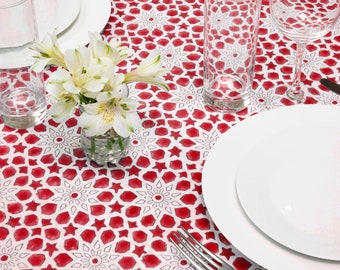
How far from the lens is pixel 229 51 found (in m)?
1.22

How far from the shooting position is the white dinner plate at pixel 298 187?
960mm

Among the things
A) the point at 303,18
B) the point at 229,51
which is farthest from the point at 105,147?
the point at 303,18

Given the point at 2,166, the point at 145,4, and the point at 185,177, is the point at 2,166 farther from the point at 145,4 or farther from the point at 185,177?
the point at 145,4

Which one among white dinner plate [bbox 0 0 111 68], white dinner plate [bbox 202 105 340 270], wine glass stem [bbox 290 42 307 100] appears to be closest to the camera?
white dinner plate [bbox 202 105 340 270]

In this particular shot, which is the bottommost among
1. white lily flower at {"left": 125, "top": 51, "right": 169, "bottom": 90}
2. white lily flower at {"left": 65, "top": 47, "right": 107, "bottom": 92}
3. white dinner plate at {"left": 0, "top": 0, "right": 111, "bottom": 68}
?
white dinner plate at {"left": 0, "top": 0, "right": 111, "bottom": 68}

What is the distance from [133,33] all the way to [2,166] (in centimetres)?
42

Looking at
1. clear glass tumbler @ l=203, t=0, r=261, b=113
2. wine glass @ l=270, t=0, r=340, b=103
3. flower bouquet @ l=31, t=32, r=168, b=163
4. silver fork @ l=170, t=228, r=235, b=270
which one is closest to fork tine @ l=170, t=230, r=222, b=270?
silver fork @ l=170, t=228, r=235, b=270

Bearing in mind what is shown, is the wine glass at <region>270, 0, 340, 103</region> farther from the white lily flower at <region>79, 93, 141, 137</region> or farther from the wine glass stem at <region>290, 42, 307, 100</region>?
the white lily flower at <region>79, 93, 141, 137</region>

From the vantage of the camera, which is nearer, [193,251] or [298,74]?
[193,251]

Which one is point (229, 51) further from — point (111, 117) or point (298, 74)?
point (111, 117)

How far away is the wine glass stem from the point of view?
119 cm

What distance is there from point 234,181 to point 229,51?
0.28 meters

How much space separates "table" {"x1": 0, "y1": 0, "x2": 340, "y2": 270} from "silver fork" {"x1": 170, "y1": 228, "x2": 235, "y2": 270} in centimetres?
1

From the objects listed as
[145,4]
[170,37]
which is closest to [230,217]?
[170,37]
